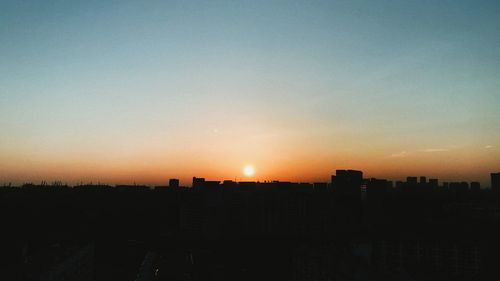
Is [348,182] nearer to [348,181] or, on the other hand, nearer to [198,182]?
[348,181]

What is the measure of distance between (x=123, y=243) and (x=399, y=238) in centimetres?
9061

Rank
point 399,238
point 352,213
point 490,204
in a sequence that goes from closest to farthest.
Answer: point 399,238, point 352,213, point 490,204

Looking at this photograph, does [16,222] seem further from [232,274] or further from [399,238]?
[399,238]

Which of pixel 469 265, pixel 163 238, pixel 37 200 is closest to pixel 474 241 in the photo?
pixel 469 265

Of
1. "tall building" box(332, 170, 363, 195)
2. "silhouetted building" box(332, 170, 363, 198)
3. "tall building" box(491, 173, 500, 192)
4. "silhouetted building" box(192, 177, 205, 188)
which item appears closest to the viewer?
"silhouetted building" box(332, 170, 363, 198)

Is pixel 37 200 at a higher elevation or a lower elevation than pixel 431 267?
higher

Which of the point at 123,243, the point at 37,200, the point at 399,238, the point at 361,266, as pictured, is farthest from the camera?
the point at 37,200

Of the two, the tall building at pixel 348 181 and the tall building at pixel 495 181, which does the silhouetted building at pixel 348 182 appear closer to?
the tall building at pixel 348 181

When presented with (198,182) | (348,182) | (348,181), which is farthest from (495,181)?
(198,182)

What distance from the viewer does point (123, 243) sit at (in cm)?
14025

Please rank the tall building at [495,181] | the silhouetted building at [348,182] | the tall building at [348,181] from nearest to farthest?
1. the silhouetted building at [348,182]
2. the tall building at [348,181]
3. the tall building at [495,181]

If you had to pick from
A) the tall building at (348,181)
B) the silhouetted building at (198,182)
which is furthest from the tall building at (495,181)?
the silhouetted building at (198,182)

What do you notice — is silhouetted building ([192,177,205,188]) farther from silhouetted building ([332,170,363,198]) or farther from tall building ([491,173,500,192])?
tall building ([491,173,500,192])

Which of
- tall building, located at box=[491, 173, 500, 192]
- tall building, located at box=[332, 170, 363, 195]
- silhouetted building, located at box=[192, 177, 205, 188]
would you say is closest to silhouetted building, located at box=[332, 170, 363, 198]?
tall building, located at box=[332, 170, 363, 195]
